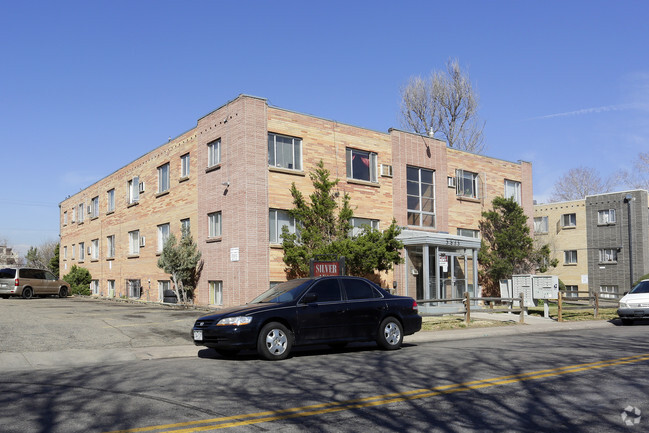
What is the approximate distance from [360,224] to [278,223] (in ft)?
13.5

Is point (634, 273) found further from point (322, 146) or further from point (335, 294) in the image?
point (335, 294)

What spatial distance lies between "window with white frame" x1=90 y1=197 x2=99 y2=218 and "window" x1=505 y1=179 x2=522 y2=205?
25.5m

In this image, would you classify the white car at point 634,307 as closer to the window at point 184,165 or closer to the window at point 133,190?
the window at point 184,165

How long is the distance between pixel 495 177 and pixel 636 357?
22850 millimetres

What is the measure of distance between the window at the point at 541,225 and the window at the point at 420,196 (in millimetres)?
20945

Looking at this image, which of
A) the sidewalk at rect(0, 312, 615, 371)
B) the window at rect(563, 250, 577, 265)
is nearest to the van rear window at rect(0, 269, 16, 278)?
the sidewalk at rect(0, 312, 615, 371)

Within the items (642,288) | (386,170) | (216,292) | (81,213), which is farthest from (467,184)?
(81,213)

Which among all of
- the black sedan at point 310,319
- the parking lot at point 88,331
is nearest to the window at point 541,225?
the parking lot at point 88,331

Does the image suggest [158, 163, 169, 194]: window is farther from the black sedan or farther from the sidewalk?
the black sedan

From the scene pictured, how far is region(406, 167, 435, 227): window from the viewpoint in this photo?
2806 cm

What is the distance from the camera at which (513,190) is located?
34.2 metres

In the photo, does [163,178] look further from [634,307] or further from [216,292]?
[634,307]

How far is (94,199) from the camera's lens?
39.4 m

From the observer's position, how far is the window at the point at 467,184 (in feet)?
100
